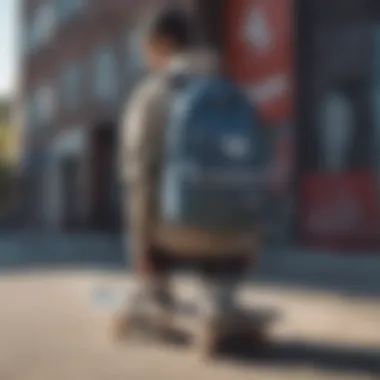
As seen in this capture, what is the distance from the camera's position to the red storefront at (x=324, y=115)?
17641mm

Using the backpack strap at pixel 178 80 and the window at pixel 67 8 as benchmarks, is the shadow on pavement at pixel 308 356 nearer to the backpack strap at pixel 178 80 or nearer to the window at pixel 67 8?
the backpack strap at pixel 178 80

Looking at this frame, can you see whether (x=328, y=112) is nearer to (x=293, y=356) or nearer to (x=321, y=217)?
(x=321, y=217)

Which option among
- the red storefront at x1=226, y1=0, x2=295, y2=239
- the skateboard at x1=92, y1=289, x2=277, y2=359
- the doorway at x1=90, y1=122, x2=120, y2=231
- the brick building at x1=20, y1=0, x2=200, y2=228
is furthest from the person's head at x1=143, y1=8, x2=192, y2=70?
the doorway at x1=90, y1=122, x2=120, y2=231

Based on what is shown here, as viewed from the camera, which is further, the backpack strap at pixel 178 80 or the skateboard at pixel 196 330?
the backpack strap at pixel 178 80

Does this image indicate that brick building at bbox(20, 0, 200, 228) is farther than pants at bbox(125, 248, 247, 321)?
Yes

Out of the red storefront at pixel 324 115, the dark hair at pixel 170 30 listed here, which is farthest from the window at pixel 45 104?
the dark hair at pixel 170 30

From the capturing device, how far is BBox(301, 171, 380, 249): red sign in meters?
17.3

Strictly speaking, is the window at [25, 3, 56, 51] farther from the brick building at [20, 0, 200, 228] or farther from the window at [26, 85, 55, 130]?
the window at [26, 85, 55, 130]

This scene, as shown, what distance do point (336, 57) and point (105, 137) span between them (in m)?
13.9

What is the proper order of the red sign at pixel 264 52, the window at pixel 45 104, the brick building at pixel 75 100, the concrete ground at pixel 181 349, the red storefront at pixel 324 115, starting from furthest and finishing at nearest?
the window at pixel 45 104, the brick building at pixel 75 100, the red sign at pixel 264 52, the red storefront at pixel 324 115, the concrete ground at pixel 181 349

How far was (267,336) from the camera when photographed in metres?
5.81

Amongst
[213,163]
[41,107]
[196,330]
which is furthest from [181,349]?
[41,107]

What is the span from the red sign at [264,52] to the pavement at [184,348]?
8.97 meters

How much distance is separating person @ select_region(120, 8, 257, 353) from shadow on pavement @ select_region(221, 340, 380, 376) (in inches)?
8.4
